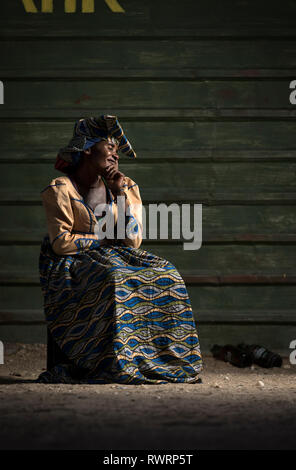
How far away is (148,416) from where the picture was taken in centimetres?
261

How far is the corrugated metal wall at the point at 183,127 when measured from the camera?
5.52m

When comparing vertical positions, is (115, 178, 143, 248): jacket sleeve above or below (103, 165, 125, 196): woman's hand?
below

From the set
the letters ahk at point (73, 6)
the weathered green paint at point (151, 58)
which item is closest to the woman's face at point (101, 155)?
the weathered green paint at point (151, 58)

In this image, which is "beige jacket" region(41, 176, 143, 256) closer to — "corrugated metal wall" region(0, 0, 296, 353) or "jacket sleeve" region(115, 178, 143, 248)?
"jacket sleeve" region(115, 178, 143, 248)

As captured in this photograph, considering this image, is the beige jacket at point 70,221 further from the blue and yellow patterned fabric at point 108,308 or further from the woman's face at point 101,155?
the woman's face at point 101,155

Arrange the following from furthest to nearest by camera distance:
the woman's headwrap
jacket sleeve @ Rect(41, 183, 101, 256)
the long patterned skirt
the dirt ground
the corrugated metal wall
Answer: the corrugated metal wall → the woman's headwrap → jacket sleeve @ Rect(41, 183, 101, 256) → the long patterned skirt → the dirt ground

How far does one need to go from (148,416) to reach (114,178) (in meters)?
1.94

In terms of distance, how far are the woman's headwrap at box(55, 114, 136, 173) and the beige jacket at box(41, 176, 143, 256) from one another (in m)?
0.16

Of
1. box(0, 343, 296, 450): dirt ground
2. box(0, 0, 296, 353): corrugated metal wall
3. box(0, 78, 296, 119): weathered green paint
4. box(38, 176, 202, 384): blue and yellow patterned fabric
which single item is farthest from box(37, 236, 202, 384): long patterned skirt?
box(0, 78, 296, 119): weathered green paint

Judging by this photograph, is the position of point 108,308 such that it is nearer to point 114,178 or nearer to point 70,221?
point 70,221

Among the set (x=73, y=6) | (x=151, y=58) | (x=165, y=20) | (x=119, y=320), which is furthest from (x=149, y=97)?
(x=119, y=320)

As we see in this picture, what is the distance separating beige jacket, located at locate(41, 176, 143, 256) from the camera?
394 cm

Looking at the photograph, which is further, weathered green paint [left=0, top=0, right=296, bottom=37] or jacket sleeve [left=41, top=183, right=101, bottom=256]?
weathered green paint [left=0, top=0, right=296, bottom=37]

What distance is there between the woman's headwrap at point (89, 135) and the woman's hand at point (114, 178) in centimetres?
17
